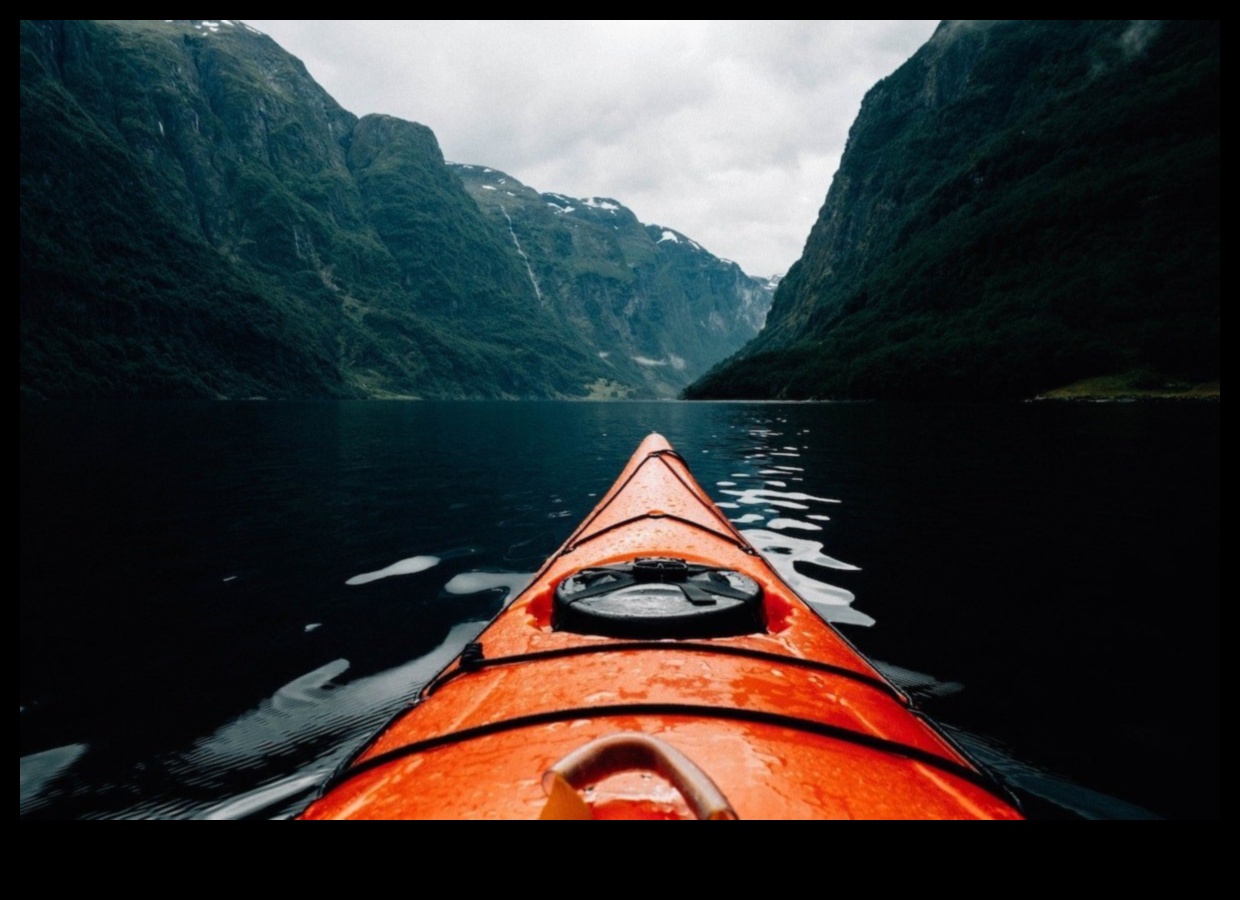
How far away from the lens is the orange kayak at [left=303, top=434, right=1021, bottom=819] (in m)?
1.49

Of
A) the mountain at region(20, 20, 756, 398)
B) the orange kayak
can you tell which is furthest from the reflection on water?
the mountain at region(20, 20, 756, 398)

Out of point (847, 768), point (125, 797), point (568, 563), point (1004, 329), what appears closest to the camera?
point (847, 768)

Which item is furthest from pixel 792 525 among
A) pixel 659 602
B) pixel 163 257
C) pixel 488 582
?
pixel 163 257

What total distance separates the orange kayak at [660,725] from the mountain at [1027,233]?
7476 centimetres

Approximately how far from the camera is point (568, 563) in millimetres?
4520

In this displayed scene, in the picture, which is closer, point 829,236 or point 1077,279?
point 1077,279

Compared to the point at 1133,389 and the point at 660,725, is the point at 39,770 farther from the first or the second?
the point at 1133,389

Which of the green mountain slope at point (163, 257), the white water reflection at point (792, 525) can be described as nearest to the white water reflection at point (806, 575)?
the white water reflection at point (792, 525)

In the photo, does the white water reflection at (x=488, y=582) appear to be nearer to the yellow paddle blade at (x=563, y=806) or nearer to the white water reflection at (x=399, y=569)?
the white water reflection at (x=399, y=569)

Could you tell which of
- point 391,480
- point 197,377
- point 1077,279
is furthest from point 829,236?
point 391,480

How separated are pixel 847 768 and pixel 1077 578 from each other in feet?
22.2

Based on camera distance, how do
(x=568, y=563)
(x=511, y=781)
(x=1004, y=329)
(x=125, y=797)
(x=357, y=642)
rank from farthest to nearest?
(x=1004, y=329)
(x=357, y=642)
(x=568, y=563)
(x=125, y=797)
(x=511, y=781)

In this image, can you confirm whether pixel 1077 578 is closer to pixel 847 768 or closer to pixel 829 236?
pixel 847 768

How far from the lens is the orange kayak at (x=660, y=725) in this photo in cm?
149
